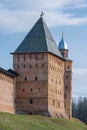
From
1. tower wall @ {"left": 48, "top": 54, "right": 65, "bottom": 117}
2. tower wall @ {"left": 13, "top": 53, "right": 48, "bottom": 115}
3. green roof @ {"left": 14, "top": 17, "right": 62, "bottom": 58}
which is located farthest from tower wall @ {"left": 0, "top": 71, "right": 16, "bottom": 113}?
tower wall @ {"left": 48, "top": 54, "right": 65, "bottom": 117}

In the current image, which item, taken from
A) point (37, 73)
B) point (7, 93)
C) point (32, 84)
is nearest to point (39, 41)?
point (37, 73)

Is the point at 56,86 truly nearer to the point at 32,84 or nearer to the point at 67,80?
the point at 32,84

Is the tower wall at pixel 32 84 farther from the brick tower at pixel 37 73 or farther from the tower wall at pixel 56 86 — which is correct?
the tower wall at pixel 56 86

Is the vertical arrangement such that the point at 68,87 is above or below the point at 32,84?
above

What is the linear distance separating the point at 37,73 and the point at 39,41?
13.2ft

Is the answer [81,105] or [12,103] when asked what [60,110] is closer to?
[12,103]

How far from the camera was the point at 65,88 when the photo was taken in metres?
85.8

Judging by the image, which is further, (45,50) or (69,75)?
(69,75)

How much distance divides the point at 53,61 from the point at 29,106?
21.3 ft

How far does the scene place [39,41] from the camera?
75000 millimetres

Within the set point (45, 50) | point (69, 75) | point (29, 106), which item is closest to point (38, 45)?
point (45, 50)

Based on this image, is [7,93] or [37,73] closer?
[7,93]

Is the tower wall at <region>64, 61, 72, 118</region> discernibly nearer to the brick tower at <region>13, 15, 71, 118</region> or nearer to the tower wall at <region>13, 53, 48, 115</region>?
the brick tower at <region>13, 15, 71, 118</region>

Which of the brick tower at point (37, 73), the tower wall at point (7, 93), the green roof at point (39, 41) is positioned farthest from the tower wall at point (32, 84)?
the tower wall at point (7, 93)
